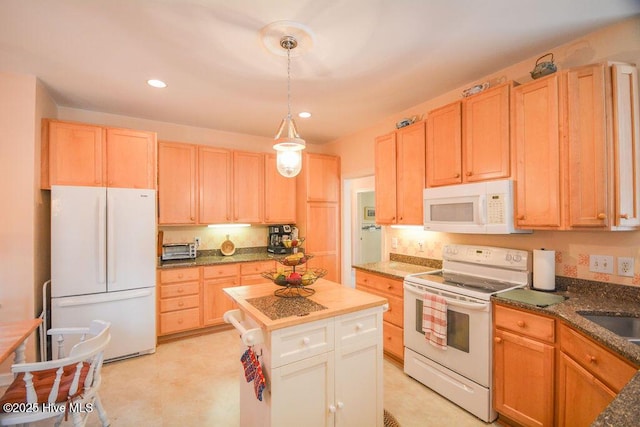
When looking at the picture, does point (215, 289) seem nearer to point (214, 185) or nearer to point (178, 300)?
point (178, 300)

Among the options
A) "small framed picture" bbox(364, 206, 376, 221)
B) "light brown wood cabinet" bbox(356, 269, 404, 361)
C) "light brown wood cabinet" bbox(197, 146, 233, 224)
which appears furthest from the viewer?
"small framed picture" bbox(364, 206, 376, 221)

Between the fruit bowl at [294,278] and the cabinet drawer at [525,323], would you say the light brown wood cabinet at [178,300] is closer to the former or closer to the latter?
the fruit bowl at [294,278]

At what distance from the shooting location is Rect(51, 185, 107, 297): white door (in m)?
2.78

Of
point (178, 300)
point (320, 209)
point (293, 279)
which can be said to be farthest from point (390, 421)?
point (320, 209)

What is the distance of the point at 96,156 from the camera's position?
122 inches

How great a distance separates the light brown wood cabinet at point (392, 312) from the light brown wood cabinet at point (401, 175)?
69 centimetres

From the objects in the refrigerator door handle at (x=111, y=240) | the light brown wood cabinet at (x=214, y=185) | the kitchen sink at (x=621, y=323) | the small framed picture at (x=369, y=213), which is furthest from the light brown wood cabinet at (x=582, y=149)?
the refrigerator door handle at (x=111, y=240)

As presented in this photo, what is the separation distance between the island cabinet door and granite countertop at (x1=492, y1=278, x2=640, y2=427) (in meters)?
1.18

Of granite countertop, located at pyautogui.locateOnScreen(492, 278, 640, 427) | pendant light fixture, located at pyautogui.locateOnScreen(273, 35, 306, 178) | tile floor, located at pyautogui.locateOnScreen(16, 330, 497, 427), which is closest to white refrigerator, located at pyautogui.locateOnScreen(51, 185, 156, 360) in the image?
tile floor, located at pyautogui.locateOnScreen(16, 330, 497, 427)

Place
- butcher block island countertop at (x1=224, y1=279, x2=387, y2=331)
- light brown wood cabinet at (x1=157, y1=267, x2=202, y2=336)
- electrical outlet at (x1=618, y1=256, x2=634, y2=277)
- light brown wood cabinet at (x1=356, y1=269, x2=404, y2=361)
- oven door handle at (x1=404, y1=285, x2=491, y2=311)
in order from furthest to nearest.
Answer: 1. light brown wood cabinet at (x1=157, y1=267, x2=202, y2=336)
2. light brown wood cabinet at (x1=356, y1=269, x2=404, y2=361)
3. oven door handle at (x1=404, y1=285, x2=491, y2=311)
4. electrical outlet at (x1=618, y1=256, x2=634, y2=277)
5. butcher block island countertop at (x1=224, y1=279, x2=387, y2=331)

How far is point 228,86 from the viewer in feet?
9.25

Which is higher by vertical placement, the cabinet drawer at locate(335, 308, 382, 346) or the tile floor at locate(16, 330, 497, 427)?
the cabinet drawer at locate(335, 308, 382, 346)

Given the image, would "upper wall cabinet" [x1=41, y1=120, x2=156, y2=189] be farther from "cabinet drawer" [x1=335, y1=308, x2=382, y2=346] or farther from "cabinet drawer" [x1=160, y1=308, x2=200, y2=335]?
"cabinet drawer" [x1=335, y1=308, x2=382, y2=346]

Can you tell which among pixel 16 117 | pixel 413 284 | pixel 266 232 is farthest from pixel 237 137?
pixel 413 284
